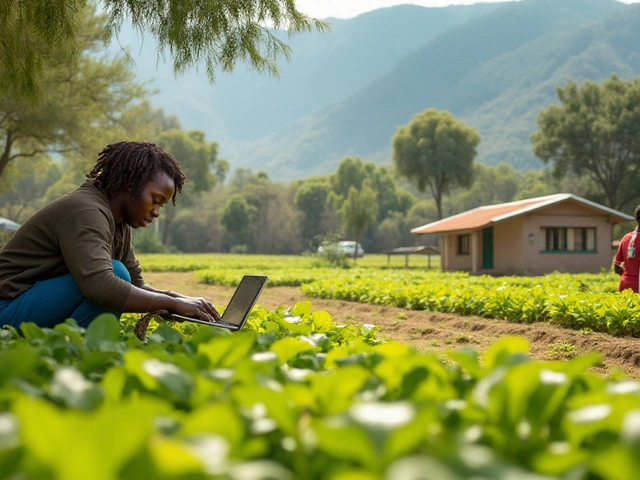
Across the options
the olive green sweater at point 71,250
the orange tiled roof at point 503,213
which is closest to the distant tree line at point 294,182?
the olive green sweater at point 71,250

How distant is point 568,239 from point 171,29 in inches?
942

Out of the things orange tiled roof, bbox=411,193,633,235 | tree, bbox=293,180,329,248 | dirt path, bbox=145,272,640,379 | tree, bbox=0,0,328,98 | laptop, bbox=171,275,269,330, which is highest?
tree, bbox=293,180,329,248

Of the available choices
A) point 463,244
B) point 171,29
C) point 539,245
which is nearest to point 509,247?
point 539,245

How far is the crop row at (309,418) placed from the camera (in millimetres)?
775

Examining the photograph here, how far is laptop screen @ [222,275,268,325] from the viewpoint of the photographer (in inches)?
140

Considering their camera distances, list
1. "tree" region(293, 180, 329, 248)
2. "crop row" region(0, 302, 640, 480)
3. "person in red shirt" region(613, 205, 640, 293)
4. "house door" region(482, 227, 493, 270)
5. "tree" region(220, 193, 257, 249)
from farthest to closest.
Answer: "tree" region(293, 180, 329, 248), "tree" region(220, 193, 257, 249), "house door" region(482, 227, 493, 270), "person in red shirt" region(613, 205, 640, 293), "crop row" region(0, 302, 640, 480)

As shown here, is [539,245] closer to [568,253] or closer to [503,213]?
[568,253]

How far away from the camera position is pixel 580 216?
26.4 metres

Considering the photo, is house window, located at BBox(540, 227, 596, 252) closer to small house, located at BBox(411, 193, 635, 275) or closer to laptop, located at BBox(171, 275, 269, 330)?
small house, located at BBox(411, 193, 635, 275)

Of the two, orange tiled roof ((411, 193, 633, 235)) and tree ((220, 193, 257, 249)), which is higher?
tree ((220, 193, 257, 249))

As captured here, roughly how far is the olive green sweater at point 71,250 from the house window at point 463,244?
26802 millimetres

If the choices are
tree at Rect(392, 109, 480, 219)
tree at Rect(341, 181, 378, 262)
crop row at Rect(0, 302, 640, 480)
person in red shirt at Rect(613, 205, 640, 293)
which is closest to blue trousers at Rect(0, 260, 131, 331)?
crop row at Rect(0, 302, 640, 480)

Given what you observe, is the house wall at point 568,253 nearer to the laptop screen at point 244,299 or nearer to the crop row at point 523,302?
the crop row at point 523,302

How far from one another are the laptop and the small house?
862 inches
